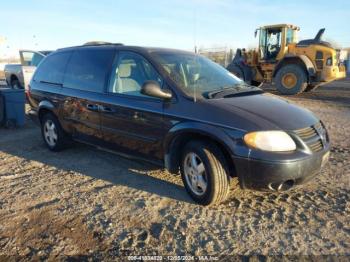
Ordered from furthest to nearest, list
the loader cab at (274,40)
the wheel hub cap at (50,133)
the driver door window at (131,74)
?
the loader cab at (274,40) → the wheel hub cap at (50,133) → the driver door window at (131,74)

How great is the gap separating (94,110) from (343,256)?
3.37 meters

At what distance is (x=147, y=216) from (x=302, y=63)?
476 inches

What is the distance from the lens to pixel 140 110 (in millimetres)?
4141

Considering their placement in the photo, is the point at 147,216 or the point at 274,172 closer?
the point at 274,172

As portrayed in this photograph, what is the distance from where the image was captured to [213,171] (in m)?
3.51

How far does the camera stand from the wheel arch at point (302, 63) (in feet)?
44.4

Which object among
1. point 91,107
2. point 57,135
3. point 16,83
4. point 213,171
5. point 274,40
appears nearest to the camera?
point 213,171

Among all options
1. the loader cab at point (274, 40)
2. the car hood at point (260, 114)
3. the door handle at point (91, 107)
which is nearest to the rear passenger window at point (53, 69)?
the door handle at point (91, 107)

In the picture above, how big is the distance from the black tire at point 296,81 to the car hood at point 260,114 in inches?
415

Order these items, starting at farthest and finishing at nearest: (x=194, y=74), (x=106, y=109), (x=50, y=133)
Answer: (x=50, y=133) < (x=106, y=109) < (x=194, y=74)

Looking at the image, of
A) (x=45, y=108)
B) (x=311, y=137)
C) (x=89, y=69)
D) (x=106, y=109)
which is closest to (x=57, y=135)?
(x=45, y=108)

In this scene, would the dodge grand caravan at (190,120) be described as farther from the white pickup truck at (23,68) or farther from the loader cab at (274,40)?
the loader cab at (274,40)

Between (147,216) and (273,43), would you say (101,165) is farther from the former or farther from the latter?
(273,43)

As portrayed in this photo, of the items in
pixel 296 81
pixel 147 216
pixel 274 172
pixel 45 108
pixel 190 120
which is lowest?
pixel 147 216
